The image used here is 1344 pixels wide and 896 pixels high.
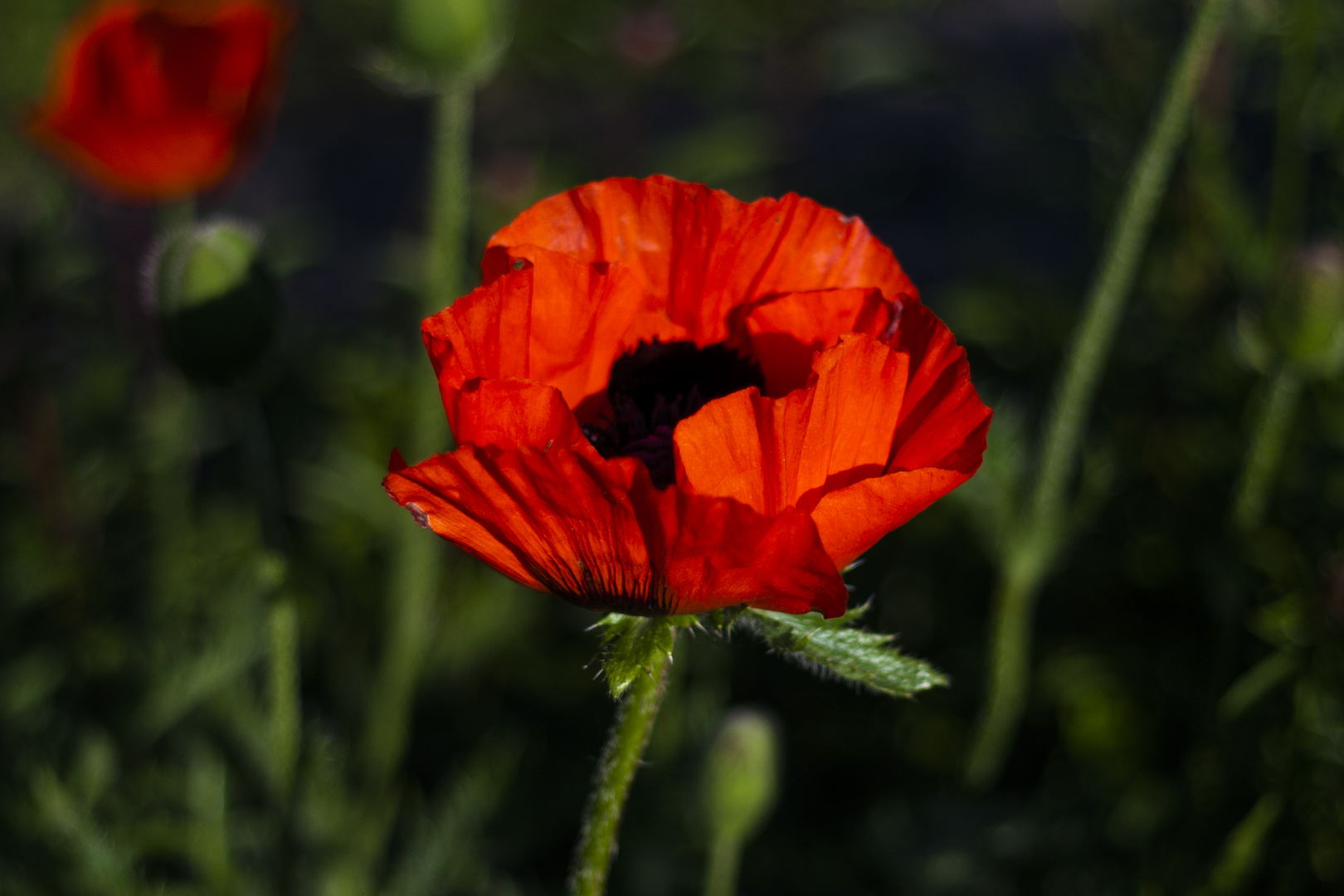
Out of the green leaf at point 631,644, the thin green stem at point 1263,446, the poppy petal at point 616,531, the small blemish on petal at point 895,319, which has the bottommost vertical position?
the thin green stem at point 1263,446

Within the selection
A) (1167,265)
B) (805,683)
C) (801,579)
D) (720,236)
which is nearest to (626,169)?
(1167,265)

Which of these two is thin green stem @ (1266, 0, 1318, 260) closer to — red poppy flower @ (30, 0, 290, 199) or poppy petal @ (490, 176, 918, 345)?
poppy petal @ (490, 176, 918, 345)

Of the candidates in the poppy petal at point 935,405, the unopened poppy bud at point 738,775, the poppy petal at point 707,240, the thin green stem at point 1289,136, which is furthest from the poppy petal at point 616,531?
the thin green stem at point 1289,136

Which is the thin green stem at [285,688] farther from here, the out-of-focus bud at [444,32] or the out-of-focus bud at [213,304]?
the out-of-focus bud at [444,32]

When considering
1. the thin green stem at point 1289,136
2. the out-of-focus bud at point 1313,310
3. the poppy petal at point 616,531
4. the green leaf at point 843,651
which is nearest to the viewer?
the poppy petal at point 616,531

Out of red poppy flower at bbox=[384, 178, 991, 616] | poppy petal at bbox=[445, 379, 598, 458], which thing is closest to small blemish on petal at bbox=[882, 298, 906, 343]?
red poppy flower at bbox=[384, 178, 991, 616]

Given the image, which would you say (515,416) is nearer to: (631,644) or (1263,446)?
(631,644)

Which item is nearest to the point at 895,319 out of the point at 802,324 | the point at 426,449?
the point at 802,324
